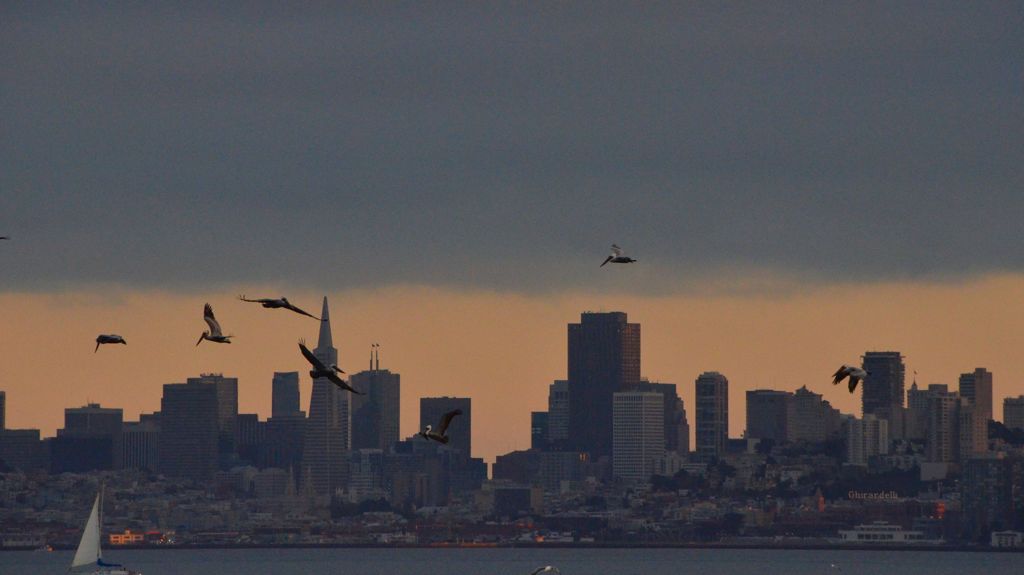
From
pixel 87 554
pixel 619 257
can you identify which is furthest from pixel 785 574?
pixel 619 257

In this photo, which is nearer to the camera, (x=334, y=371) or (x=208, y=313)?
(x=334, y=371)

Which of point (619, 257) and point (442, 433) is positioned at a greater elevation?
point (619, 257)

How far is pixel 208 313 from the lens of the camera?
148 feet

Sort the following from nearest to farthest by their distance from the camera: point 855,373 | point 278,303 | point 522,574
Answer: point 278,303
point 855,373
point 522,574

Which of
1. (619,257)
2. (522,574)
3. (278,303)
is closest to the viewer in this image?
(278,303)

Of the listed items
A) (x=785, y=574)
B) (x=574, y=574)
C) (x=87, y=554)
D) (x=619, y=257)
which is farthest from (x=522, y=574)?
(x=619, y=257)

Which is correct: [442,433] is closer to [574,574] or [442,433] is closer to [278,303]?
[278,303]

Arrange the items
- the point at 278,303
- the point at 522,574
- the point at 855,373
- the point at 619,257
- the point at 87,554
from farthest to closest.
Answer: the point at 522,574, the point at 87,554, the point at 619,257, the point at 855,373, the point at 278,303

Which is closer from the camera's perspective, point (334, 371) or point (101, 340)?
point (334, 371)

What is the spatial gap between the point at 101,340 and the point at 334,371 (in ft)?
19.3

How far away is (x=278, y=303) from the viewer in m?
40.9

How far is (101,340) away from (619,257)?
9.32 metres

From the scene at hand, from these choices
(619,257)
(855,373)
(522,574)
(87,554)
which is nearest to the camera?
(855,373)

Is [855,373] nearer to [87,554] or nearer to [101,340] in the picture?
[101,340]
